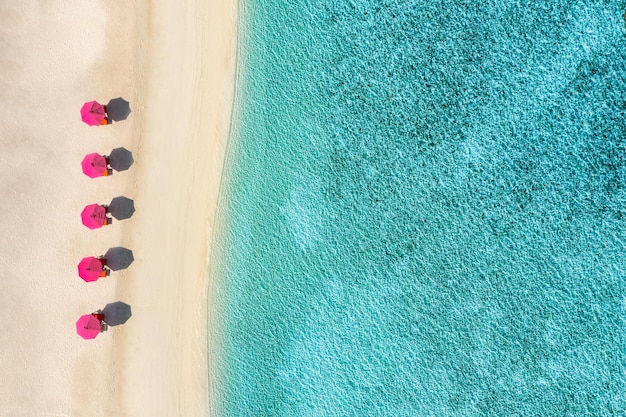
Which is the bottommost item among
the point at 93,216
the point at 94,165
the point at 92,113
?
the point at 93,216

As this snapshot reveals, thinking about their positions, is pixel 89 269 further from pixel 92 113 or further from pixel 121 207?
pixel 92 113

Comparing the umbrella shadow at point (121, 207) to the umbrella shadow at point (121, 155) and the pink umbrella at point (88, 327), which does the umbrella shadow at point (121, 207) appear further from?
the pink umbrella at point (88, 327)

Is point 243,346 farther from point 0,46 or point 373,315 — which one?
point 0,46

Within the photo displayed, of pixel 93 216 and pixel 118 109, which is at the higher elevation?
pixel 118 109

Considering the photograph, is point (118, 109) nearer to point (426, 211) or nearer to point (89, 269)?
point (89, 269)

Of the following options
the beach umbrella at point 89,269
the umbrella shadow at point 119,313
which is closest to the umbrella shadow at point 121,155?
the beach umbrella at point 89,269

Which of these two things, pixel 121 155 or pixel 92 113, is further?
pixel 121 155

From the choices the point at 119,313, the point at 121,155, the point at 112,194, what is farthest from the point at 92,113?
the point at 119,313
